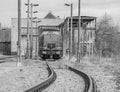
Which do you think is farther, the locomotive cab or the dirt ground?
the locomotive cab

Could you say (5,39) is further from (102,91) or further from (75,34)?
(102,91)

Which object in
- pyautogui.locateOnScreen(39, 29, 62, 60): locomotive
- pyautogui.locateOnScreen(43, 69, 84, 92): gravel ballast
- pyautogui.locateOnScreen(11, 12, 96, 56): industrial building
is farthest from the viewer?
pyautogui.locateOnScreen(11, 12, 96, 56): industrial building

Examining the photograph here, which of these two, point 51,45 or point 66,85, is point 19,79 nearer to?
point 66,85

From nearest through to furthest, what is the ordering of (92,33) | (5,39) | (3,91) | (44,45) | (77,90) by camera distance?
(3,91)
(77,90)
(44,45)
(92,33)
(5,39)

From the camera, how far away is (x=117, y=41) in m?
74.9

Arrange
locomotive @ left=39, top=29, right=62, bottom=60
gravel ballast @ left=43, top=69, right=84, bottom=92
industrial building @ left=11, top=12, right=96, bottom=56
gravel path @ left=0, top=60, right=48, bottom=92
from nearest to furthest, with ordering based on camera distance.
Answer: gravel ballast @ left=43, top=69, right=84, bottom=92 → gravel path @ left=0, top=60, right=48, bottom=92 → locomotive @ left=39, top=29, right=62, bottom=60 → industrial building @ left=11, top=12, right=96, bottom=56

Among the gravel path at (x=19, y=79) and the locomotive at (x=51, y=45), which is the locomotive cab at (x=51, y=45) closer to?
the locomotive at (x=51, y=45)

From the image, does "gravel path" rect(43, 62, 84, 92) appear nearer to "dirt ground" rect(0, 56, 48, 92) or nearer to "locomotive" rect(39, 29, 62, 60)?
"dirt ground" rect(0, 56, 48, 92)

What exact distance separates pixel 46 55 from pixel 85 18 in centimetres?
2940

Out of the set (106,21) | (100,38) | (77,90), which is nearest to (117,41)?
(100,38)

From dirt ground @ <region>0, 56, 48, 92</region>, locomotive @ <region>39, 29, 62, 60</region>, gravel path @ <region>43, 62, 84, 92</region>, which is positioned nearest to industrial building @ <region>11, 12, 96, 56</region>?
locomotive @ <region>39, 29, 62, 60</region>

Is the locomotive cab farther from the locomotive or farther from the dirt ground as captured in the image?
the dirt ground

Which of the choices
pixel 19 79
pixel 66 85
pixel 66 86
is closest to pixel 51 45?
pixel 19 79

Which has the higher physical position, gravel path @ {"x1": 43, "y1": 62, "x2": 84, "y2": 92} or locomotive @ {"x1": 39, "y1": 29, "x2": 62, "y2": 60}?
locomotive @ {"x1": 39, "y1": 29, "x2": 62, "y2": 60}
